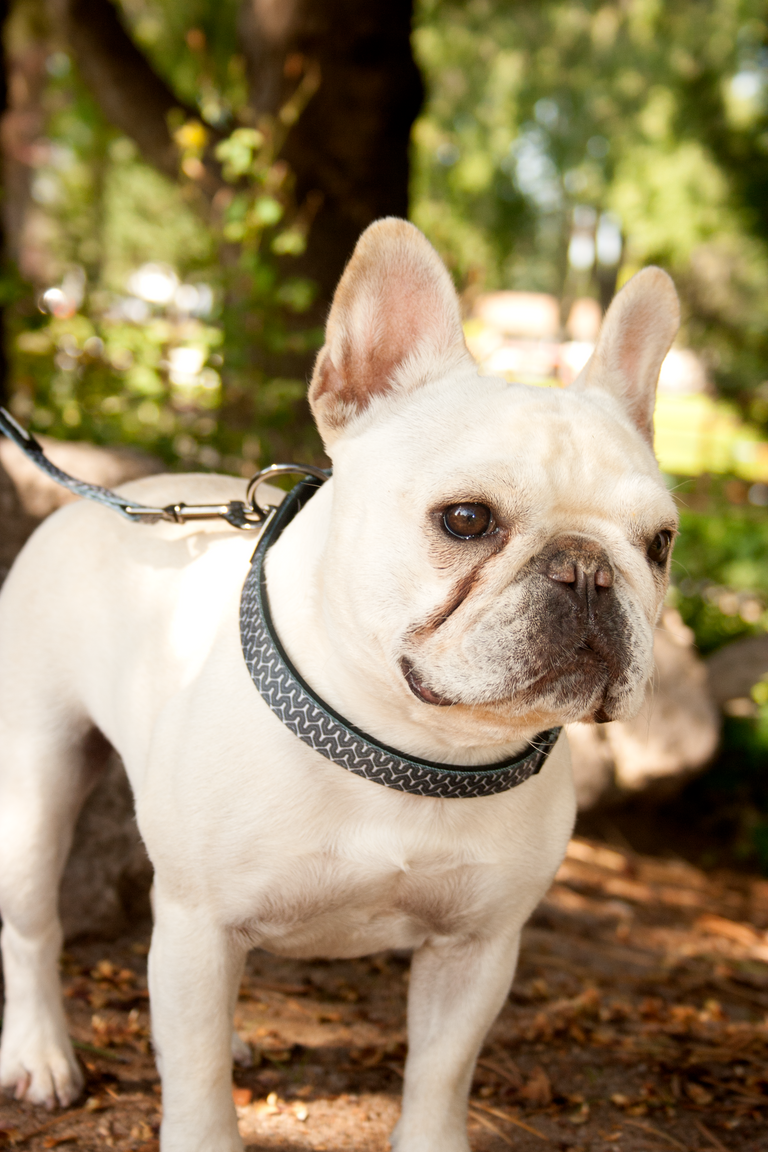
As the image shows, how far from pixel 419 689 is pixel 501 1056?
5.52 feet

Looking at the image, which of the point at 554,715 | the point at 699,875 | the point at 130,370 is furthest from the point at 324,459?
the point at 554,715

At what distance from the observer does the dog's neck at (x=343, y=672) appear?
1.81 meters

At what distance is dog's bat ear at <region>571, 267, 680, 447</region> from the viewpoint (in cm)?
216

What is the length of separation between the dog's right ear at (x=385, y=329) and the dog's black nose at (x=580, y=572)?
53 centimetres

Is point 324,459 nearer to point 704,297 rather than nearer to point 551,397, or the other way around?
point 551,397

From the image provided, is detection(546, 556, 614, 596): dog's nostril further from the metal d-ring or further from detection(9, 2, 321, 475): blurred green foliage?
detection(9, 2, 321, 475): blurred green foliage

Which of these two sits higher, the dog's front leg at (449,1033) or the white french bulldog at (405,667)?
the white french bulldog at (405,667)

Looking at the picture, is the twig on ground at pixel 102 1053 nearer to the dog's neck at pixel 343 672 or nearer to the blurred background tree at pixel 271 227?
the dog's neck at pixel 343 672

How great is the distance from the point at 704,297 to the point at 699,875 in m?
14.7

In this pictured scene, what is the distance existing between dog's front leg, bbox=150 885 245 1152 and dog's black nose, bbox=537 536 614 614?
88cm

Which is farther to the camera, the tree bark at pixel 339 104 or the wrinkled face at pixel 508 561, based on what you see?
the tree bark at pixel 339 104

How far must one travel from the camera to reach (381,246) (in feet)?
6.39

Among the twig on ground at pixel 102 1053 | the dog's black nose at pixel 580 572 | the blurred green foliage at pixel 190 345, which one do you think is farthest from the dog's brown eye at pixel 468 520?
the blurred green foliage at pixel 190 345

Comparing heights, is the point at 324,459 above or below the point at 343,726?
below
